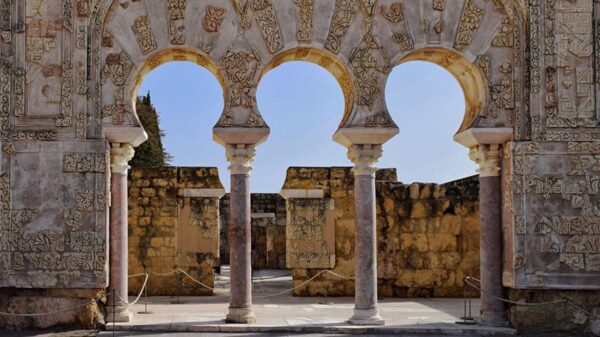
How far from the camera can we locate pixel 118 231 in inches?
442

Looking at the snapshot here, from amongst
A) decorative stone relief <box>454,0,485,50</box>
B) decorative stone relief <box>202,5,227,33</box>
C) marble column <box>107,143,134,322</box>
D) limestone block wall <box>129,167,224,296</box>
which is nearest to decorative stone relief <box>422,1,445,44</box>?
decorative stone relief <box>454,0,485,50</box>

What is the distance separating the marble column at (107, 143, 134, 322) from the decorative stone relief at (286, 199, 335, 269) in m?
4.92

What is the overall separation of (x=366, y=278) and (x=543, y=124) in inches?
136

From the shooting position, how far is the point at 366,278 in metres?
11.2

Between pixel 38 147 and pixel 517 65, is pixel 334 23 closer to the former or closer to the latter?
pixel 517 65

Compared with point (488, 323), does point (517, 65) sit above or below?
above

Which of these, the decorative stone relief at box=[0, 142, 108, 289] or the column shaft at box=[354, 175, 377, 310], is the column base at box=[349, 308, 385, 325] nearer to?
the column shaft at box=[354, 175, 377, 310]

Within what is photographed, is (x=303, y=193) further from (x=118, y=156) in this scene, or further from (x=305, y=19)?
(x=118, y=156)

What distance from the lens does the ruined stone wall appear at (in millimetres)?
21906

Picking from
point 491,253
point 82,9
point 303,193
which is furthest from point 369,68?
point 303,193

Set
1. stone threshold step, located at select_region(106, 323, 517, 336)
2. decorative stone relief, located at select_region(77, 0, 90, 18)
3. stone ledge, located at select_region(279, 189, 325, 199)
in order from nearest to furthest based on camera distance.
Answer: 1. stone threshold step, located at select_region(106, 323, 517, 336)
2. decorative stone relief, located at select_region(77, 0, 90, 18)
3. stone ledge, located at select_region(279, 189, 325, 199)

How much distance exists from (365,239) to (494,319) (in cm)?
222

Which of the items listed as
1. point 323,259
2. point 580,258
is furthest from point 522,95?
point 323,259

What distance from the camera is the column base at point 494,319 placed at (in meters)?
11.3
